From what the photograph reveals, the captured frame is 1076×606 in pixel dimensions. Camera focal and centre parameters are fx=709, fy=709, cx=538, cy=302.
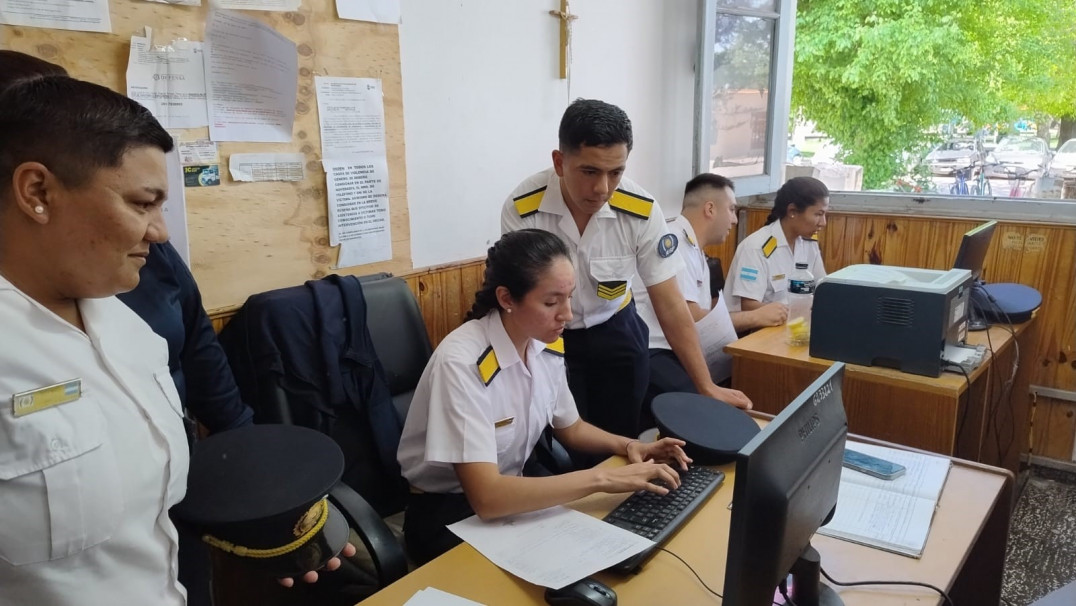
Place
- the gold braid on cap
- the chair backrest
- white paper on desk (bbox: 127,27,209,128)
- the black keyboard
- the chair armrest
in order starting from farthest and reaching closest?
the chair backrest
white paper on desk (bbox: 127,27,209,128)
the chair armrest
the black keyboard
the gold braid on cap

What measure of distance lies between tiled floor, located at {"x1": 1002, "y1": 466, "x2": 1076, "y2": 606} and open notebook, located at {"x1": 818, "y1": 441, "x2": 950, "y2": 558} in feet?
3.08

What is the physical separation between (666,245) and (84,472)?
165 cm

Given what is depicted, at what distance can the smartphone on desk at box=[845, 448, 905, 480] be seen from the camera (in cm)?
144

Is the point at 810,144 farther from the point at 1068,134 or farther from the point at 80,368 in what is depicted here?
the point at 80,368

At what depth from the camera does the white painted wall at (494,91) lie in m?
2.24

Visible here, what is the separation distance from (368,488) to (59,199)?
3.54 feet

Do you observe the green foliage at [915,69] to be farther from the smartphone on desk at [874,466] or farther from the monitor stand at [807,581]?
the monitor stand at [807,581]

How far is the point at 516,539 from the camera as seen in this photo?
1.20m

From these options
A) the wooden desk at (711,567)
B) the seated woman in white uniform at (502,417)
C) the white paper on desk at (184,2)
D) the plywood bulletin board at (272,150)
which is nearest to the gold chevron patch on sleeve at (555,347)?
the seated woman in white uniform at (502,417)

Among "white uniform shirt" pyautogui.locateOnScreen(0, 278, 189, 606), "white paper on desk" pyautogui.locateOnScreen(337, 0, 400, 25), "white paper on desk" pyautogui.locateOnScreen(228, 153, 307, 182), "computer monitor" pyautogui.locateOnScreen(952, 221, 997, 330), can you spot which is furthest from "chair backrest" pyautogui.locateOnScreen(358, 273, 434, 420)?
"computer monitor" pyautogui.locateOnScreen(952, 221, 997, 330)

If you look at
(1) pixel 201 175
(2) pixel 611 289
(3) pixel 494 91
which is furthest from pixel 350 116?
(2) pixel 611 289

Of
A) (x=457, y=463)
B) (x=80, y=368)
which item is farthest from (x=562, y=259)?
(x=80, y=368)

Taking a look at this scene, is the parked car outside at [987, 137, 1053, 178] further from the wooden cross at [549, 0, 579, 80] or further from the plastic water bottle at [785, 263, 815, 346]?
the wooden cross at [549, 0, 579, 80]

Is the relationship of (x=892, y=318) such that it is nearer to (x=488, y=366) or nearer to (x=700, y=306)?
(x=700, y=306)
